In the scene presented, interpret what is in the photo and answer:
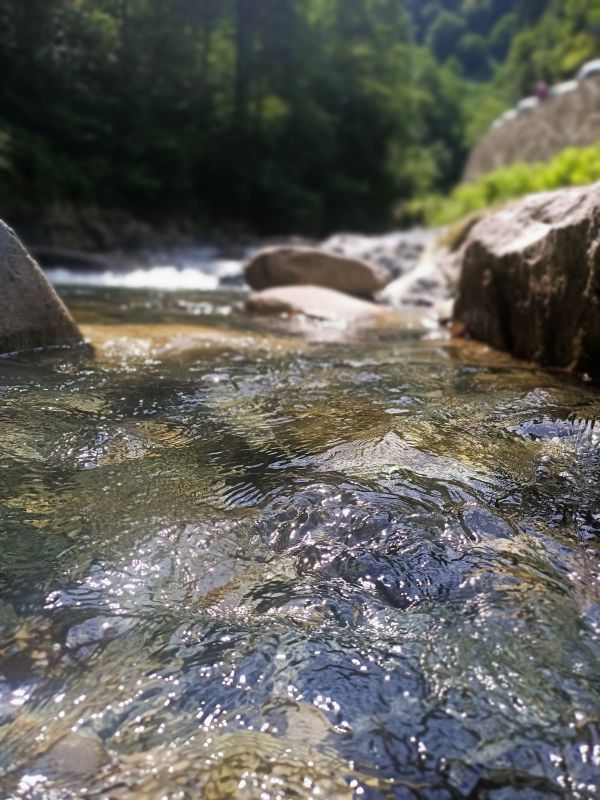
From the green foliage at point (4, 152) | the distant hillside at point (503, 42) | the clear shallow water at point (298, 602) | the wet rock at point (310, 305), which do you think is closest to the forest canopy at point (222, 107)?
the green foliage at point (4, 152)

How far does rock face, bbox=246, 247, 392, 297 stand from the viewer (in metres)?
8.02

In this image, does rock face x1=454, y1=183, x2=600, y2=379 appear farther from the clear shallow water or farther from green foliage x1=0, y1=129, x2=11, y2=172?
green foliage x1=0, y1=129, x2=11, y2=172

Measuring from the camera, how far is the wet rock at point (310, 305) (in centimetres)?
601

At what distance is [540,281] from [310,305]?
2.70 meters

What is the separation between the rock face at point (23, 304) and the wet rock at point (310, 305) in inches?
103

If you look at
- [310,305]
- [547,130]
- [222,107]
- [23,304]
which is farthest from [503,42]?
[23,304]

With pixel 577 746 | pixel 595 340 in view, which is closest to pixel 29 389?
pixel 577 746

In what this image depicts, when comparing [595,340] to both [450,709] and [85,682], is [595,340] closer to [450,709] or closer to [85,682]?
[450,709]

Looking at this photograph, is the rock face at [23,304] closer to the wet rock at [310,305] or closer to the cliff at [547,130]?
the wet rock at [310,305]

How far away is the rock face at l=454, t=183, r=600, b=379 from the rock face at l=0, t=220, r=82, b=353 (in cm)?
282

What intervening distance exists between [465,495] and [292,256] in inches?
261

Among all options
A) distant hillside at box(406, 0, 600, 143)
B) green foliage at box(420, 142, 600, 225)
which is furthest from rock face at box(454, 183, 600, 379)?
distant hillside at box(406, 0, 600, 143)

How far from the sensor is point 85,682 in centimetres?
119

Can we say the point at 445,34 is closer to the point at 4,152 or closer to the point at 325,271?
the point at 4,152
